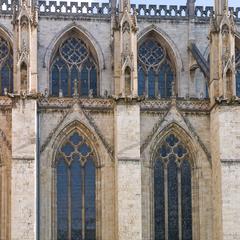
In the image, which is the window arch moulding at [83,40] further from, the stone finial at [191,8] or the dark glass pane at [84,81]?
the stone finial at [191,8]

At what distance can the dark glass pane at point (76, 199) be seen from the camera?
38.2 metres

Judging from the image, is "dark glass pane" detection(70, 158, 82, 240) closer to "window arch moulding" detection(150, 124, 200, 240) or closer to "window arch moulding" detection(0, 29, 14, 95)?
"window arch moulding" detection(150, 124, 200, 240)

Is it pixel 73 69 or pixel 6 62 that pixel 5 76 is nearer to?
pixel 6 62

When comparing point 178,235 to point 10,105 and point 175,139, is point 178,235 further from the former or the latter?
point 10,105

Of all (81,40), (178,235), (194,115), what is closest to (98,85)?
(81,40)

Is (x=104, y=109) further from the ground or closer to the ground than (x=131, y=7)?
closer to the ground

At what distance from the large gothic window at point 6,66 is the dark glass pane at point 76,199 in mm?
4925

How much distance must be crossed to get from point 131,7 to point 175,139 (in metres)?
6.51

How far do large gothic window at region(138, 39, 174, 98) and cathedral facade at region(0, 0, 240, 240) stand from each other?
1.14 meters

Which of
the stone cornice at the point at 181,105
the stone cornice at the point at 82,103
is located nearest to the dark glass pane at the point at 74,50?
the stone cornice at the point at 82,103

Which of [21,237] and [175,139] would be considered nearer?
[21,237]

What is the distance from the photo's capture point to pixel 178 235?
38.6 meters

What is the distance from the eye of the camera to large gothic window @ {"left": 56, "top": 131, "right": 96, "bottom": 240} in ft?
125

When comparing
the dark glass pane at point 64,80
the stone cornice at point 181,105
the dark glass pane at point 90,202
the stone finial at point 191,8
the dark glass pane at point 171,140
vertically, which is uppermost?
the stone finial at point 191,8
